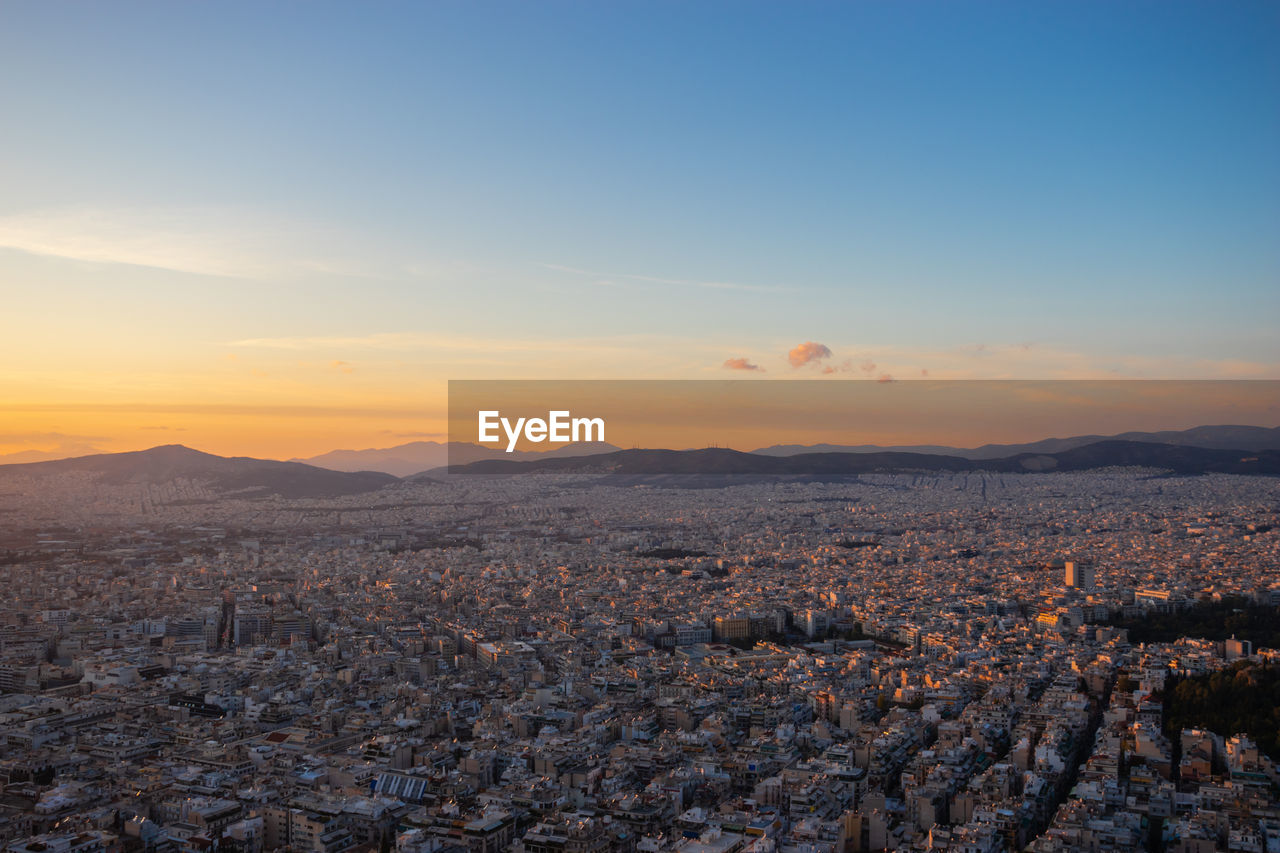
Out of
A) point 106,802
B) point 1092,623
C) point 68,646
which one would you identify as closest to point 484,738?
point 106,802

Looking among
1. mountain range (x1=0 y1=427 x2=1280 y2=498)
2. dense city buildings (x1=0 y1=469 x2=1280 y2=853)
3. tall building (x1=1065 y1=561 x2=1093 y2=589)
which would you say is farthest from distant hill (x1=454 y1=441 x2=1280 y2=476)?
tall building (x1=1065 y1=561 x2=1093 y2=589)

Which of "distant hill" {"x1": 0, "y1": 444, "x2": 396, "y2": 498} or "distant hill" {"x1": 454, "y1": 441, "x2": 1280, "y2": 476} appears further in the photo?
"distant hill" {"x1": 454, "y1": 441, "x2": 1280, "y2": 476}

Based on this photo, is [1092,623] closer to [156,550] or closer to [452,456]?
[156,550]

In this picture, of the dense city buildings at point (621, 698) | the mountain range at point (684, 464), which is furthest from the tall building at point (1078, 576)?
the mountain range at point (684, 464)

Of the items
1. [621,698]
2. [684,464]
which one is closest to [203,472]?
[684,464]

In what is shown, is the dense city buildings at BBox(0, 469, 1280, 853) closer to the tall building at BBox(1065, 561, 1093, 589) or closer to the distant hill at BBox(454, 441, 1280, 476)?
the tall building at BBox(1065, 561, 1093, 589)

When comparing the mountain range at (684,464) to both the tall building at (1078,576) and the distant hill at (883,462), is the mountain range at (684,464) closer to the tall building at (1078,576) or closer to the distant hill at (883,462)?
the distant hill at (883,462)

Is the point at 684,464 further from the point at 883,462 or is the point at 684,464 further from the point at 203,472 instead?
the point at 203,472
